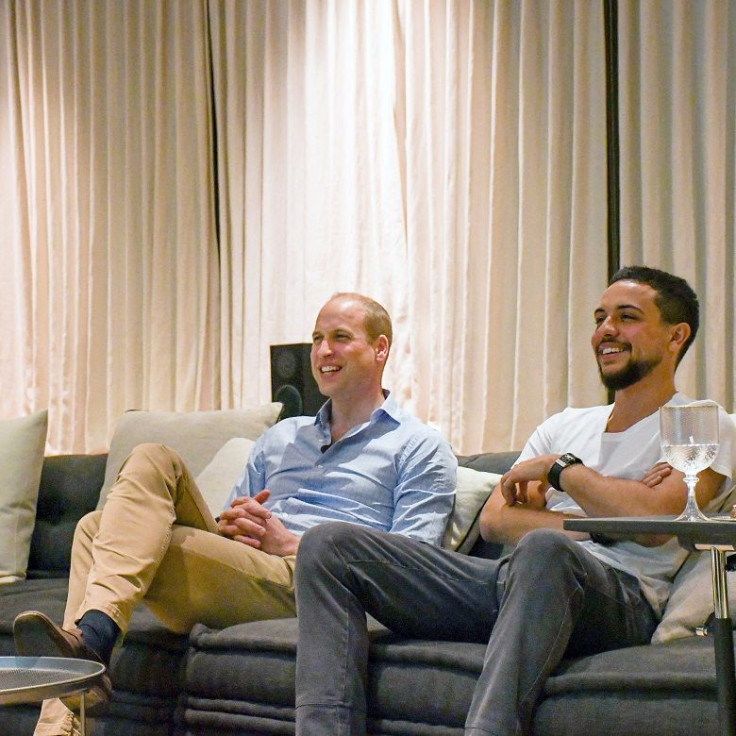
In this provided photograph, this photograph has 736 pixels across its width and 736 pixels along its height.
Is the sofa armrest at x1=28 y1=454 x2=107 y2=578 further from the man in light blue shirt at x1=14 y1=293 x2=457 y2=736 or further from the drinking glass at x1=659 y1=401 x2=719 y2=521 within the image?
the drinking glass at x1=659 y1=401 x2=719 y2=521

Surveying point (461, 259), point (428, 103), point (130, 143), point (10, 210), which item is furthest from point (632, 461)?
point (10, 210)

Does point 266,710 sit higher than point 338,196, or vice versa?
point 338,196

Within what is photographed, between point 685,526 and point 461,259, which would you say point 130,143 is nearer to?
point 461,259

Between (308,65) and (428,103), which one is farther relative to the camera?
(308,65)

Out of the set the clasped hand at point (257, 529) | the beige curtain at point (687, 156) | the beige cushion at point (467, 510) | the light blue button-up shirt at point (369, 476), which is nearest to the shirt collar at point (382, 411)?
the light blue button-up shirt at point (369, 476)

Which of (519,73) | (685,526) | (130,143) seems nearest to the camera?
(685,526)

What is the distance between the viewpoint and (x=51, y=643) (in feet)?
6.67

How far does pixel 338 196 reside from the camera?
3941 mm

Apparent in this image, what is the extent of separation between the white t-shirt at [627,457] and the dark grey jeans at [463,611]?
60 millimetres

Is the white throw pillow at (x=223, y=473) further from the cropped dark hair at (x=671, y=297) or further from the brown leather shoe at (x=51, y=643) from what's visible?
the cropped dark hair at (x=671, y=297)

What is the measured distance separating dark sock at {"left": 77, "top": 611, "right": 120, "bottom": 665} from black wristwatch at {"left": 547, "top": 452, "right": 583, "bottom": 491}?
94 centimetres

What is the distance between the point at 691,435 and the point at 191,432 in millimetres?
2032

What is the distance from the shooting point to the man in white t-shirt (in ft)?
6.14

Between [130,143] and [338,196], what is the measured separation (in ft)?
3.59
